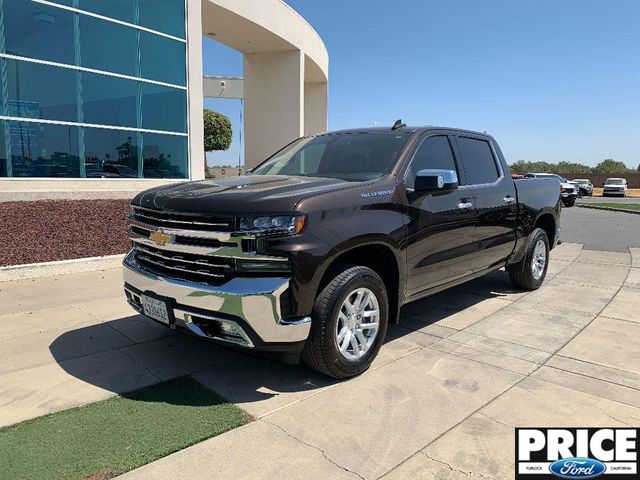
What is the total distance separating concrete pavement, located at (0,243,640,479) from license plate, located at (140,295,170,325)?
0.49 metres

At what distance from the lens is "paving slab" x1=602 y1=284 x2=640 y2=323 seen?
18.0 feet

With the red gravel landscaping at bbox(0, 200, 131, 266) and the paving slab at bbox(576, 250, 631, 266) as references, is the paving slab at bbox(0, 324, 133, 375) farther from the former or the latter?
the paving slab at bbox(576, 250, 631, 266)

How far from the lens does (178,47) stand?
13.6 m

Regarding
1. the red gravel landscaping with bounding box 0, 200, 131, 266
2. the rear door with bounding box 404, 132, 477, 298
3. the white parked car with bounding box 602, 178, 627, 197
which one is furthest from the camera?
the white parked car with bounding box 602, 178, 627, 197

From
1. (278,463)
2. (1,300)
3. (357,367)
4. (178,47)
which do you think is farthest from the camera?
(178,47)

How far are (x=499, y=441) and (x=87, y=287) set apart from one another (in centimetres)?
571

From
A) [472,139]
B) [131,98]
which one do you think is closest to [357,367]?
[472,139]

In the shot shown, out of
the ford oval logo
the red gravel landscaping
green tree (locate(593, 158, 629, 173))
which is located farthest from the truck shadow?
green tree (locate(593, 158, 629, 173))

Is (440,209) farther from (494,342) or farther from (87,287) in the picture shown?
(87,287)

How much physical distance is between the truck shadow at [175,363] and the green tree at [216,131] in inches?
1663

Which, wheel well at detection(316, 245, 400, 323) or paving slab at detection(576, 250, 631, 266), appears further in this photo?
paving slab at detection(576, 250, 631, 266)

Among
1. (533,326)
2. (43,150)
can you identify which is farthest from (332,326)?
(43,150)

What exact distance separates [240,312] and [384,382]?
4.20ft

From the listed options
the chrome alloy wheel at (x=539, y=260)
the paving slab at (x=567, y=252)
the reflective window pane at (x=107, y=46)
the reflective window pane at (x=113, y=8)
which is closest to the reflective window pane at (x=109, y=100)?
the reflective window pane at (x=107, y=46)
